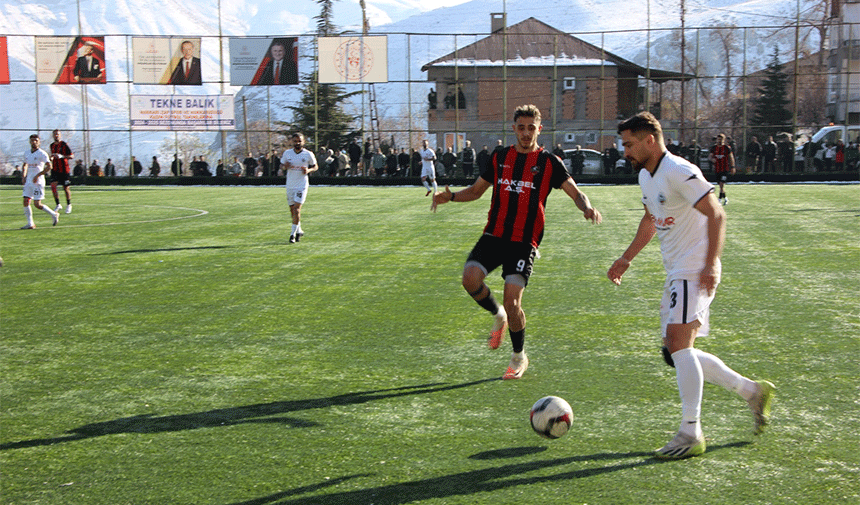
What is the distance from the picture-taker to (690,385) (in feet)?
15.1

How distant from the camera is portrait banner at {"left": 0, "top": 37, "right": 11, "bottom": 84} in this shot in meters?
45.2

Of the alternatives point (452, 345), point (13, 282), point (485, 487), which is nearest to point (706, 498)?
point (485, 487)

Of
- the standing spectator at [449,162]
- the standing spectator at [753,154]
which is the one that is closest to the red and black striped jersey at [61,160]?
the standing spectator at [449,162]

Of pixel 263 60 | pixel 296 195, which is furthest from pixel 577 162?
pixel 296 195

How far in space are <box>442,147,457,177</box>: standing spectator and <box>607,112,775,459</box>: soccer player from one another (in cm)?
3566

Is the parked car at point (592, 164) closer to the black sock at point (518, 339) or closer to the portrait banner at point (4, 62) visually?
the portrait banner at point (4, 62)

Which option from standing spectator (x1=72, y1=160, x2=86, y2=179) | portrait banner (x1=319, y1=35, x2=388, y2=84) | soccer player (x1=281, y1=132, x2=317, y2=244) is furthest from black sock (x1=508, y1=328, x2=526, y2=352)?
standing spectator (x1=72, y1=160, x2=86, y2=179)

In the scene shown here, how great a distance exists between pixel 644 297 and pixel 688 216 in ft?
16.6

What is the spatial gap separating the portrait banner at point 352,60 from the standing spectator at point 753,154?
1863 cm

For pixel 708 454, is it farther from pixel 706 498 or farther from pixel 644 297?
pixel 644 297

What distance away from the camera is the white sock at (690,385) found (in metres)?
4.56

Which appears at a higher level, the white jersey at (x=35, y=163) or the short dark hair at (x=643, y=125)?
the white jersey at (x=35, y=163)

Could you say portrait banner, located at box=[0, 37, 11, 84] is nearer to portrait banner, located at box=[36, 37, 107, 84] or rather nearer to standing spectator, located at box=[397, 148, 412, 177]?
portrait banner, located at box=[36, 37, 107, 84]

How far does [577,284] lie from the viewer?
10.5 meters
